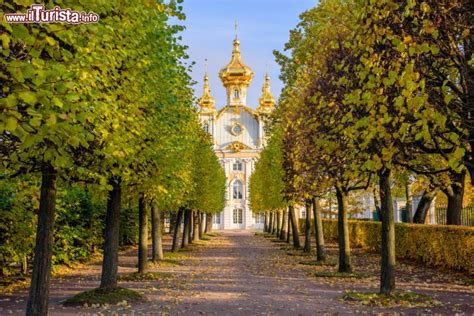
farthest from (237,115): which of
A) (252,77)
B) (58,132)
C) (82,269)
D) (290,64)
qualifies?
(58,132)

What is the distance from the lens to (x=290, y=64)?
29.0 metres

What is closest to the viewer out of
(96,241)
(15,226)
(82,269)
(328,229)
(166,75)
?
(166,75)

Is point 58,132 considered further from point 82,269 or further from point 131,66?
point 82,269

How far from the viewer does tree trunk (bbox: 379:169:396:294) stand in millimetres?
13805

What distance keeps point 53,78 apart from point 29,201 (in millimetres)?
12305

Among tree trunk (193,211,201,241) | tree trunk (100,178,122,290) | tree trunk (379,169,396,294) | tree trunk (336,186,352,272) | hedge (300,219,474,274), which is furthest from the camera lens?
tree trunk (193,211,201,241)

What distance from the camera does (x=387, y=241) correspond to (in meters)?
14.1

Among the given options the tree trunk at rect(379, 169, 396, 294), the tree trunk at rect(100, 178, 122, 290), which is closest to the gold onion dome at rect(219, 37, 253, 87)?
the tree trunk at rect(379, 169, 396, 294)

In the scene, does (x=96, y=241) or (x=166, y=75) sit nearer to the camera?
(x=166, y=75)

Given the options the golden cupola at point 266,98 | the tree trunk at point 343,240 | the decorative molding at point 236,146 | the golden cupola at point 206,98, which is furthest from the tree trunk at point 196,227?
the golden cupola at point 206,98

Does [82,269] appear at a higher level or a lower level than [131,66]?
lower
